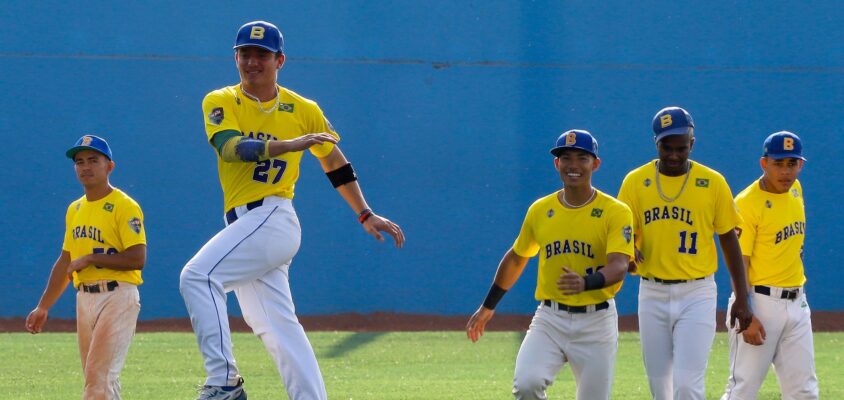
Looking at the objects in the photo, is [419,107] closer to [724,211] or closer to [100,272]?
[100,272]

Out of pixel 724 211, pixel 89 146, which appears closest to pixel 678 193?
pixel 724 211

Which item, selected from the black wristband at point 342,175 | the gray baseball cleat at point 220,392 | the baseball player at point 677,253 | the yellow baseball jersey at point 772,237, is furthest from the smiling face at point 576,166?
the gray baseball cleat at point 220,392

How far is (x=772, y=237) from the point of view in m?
7.66

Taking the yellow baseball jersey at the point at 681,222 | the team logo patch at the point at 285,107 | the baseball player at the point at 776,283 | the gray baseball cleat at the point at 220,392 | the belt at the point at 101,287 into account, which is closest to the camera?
the gray baseball cleat at the point at 220,392

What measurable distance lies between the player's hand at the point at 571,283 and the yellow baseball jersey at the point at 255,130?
139cm

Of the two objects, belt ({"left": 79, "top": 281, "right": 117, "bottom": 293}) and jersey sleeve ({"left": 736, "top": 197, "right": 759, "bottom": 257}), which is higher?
jersey sleeve ({"left": 736, "top": 197, "right": 759, "bottom": 257})

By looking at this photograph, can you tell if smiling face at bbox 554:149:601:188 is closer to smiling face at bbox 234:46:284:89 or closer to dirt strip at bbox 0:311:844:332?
smiling face at bbox 234:46:284:89

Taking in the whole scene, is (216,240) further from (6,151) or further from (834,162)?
(834,162)

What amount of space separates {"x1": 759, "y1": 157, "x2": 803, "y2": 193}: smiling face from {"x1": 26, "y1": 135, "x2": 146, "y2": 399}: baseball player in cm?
410

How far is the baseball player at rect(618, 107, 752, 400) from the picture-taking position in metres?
6.70

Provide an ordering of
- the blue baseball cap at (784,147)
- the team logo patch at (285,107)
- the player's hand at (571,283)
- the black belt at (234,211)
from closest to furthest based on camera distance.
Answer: the player's hand at (571,283), the black belt at (234,211), the team logo patch at (285,107), the blue baseball cap at (784,147)

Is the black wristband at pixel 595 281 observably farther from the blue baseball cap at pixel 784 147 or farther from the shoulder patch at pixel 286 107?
the blue baseball cap at pixel 784 147

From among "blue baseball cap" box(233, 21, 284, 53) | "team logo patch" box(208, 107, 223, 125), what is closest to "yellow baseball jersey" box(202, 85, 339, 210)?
"team logo patch" box(208, 107, 223, 125)

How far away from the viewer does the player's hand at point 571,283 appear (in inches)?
231
